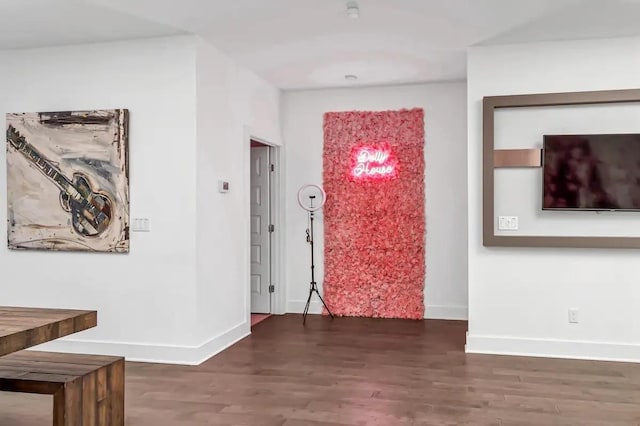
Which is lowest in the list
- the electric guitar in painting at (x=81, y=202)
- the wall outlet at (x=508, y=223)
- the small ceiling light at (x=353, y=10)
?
the wall outlet at (x=508, y=223)

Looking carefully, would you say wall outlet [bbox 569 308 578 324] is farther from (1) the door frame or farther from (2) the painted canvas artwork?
(2) the painted canvas artwork

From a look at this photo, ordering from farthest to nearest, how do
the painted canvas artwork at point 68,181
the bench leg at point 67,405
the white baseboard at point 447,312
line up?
1. the white baseboard at point 447,312
2. the painted canvas artwork at point 68,181
3. the bench leg at point 67,405

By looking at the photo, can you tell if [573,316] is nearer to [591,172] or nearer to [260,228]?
[591,172]

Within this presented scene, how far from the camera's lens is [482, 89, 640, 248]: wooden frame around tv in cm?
473

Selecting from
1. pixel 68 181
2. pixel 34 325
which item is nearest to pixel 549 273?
pixel 34 325

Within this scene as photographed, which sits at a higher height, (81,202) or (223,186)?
(223,186)

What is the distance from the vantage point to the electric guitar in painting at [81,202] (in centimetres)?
484

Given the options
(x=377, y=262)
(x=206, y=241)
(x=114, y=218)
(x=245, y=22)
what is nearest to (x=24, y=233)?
(x=114, y=218)

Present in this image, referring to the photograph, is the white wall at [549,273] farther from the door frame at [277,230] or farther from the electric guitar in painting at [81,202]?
the electric guitar in painting at [81,202]

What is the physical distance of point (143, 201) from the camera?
4816mm

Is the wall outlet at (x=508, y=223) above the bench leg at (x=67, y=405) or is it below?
above

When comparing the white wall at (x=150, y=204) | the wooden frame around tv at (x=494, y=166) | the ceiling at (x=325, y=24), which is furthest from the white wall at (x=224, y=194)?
the wooden frame around tv at (x=494, y=166)

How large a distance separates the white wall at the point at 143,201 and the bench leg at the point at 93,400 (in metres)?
1.49

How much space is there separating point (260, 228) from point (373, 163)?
5.06 ft
